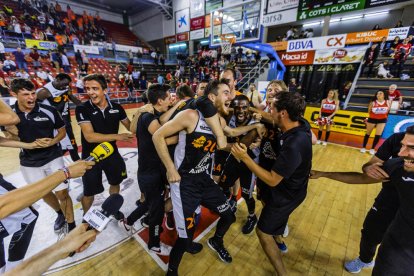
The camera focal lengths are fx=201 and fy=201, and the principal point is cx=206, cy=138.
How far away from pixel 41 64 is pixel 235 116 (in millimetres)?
16477

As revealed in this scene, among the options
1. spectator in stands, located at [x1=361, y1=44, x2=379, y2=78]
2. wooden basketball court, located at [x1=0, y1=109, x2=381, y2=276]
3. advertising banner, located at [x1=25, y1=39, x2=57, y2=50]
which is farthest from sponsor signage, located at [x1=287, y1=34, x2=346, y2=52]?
advertising banner, located at [x1=25, y1=39, x2=57, y2=50]

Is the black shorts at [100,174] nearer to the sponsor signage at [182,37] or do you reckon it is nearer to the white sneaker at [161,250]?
the white sneaker at [161,250]

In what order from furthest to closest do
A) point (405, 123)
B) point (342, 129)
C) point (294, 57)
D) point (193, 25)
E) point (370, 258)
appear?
point (193, 25)
point (294, 57)
point (342, 129)
point (405, 123)
point (370, 258)

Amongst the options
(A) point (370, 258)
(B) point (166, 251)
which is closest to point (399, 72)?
(A) point (370, 258)

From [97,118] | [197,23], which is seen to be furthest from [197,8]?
[97,118]

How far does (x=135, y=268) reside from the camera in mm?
2379

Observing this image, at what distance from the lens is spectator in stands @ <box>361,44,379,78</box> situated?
10008 mm

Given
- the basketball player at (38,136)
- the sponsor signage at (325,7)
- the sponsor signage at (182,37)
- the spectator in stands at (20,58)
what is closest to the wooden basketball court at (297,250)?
the basketball player at (38,136)

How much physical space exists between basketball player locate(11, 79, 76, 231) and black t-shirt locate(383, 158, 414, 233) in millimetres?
3533

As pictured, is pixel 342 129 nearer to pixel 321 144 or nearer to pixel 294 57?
pixel 321 144

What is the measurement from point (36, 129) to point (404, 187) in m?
3.87

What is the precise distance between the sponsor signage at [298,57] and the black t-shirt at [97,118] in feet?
42.2

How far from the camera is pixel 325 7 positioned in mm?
11227

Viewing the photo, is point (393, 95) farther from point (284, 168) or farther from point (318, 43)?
point (284, 168)
